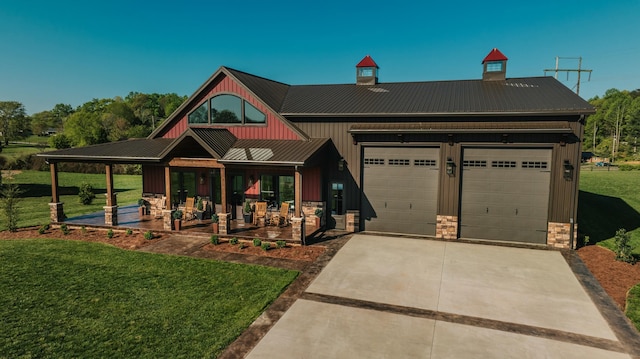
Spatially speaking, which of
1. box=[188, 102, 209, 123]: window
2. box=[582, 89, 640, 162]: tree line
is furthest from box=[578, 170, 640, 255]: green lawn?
box=[582, 89, 640, 162]: tree line

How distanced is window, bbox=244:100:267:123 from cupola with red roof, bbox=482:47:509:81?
11986 mm

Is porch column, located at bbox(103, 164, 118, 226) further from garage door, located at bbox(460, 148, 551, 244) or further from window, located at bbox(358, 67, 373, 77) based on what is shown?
garage door, located at bbox(460, 148, 551, 244)

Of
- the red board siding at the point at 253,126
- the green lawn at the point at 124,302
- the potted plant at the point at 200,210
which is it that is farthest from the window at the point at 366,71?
the green lawn at the point at 124,302

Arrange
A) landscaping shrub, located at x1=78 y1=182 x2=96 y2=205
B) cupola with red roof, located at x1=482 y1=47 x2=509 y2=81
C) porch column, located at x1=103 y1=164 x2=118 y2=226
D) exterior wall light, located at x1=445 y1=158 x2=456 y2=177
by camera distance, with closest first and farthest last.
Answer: exterior wall light, located at x1=445 y1=158 x2=456 y2=177 → porch column, located at x1=103 y1=164 x2=118 y2=226 → cupola with red roof, located at x1=482 y1=47 x2=509 y2=81 → landscaping shrub, located at x1=78 y1=182 x2=96 y2=205

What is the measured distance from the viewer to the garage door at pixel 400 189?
15273 mm

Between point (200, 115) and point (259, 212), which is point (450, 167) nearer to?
point (259, 212)

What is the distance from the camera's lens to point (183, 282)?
1018 cm

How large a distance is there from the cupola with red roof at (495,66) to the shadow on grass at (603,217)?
27.1 ft

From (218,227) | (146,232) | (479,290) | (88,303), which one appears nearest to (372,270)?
(479,290)

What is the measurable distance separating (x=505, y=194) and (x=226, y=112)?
13445mm

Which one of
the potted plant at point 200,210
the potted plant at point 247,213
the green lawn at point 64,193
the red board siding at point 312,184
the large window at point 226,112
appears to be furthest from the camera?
the green lawn at point 64,193

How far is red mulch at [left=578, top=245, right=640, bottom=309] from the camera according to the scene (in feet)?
32.0

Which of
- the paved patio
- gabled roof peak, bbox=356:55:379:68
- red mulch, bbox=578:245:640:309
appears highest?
gabled roof peak, bbox=356:55:379:68

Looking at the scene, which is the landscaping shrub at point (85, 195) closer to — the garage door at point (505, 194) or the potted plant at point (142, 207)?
the potted plant at point (142, 207)
